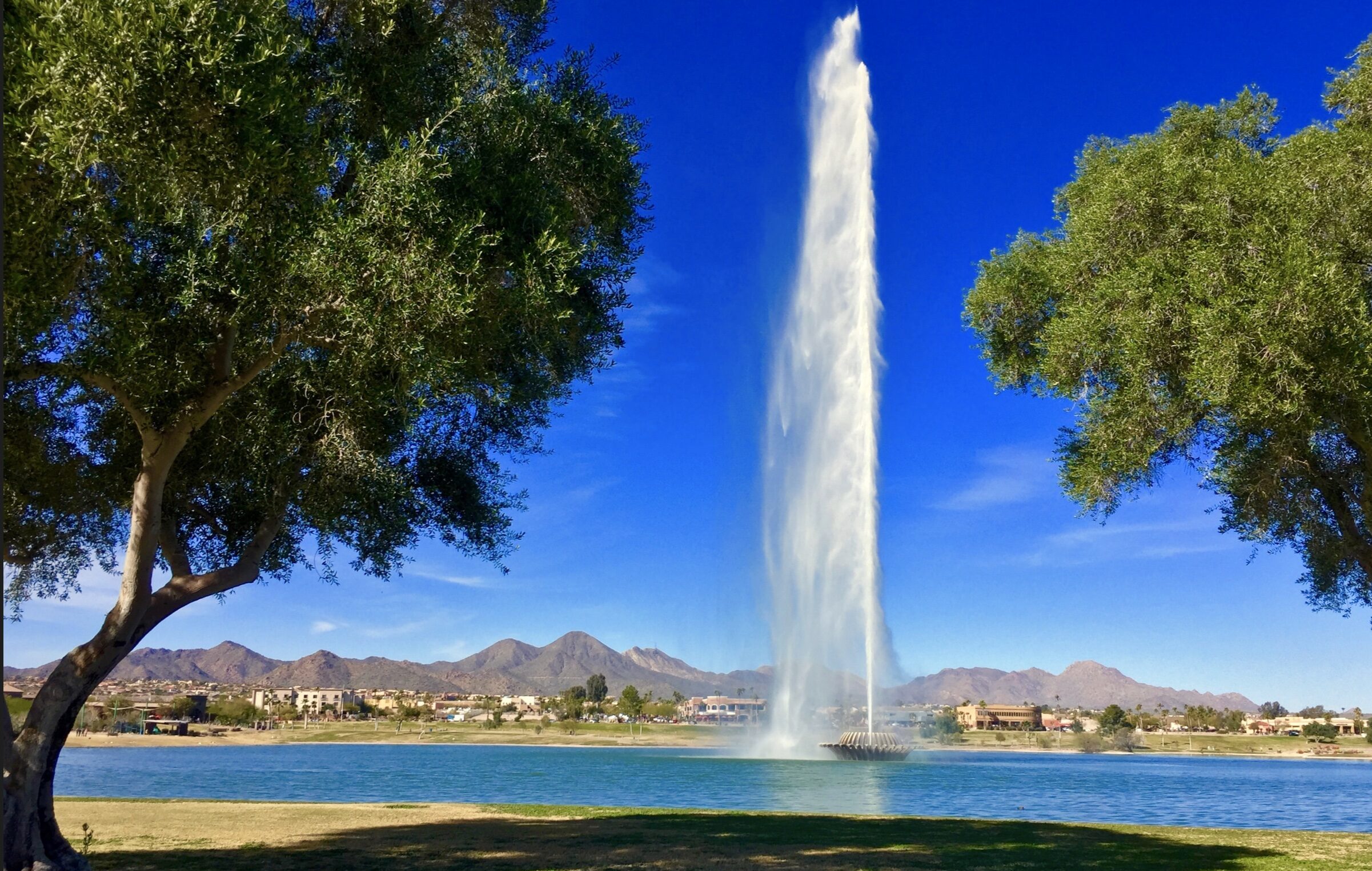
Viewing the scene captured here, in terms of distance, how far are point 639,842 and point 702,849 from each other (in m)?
1.59

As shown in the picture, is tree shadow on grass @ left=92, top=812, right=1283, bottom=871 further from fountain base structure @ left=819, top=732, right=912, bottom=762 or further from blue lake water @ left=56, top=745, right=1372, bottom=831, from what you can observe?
fountain base structure @ left=819, top=732, right=912, bottom=762

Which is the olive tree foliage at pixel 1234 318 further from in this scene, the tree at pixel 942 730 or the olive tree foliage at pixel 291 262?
the tree at pixel 942 730

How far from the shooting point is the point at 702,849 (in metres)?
17.5

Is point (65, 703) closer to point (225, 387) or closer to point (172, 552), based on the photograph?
point (172, 552)

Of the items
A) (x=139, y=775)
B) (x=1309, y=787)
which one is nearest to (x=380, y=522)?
(x=139, y=775)

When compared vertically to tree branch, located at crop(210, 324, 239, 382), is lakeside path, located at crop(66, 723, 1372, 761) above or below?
below

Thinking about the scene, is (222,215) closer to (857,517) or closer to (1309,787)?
(857,517)

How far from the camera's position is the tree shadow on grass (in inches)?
613

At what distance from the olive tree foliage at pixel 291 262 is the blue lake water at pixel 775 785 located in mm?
22023

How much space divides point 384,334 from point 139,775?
64.8m

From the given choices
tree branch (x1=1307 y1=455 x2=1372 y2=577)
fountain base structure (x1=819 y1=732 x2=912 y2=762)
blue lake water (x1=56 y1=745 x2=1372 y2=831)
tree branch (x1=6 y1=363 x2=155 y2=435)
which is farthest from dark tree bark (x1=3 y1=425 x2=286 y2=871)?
fountain base structure (x1=819 y1=732 x2=912 y2=762)

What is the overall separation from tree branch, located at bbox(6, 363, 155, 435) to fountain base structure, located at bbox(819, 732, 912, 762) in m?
58.9

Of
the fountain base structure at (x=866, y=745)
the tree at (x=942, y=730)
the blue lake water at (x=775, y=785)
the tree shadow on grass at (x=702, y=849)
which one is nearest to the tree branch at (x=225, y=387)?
the tree shadow on grass at (x=702, y=849)

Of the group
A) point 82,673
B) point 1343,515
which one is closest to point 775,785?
point 1343,515
